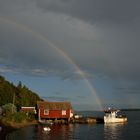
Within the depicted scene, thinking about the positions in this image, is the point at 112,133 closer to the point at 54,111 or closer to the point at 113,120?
the point at 54,111

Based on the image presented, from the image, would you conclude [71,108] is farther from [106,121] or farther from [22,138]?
[22,138]

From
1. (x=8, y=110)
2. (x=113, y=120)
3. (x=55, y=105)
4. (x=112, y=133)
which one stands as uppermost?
(x=55, y=105)

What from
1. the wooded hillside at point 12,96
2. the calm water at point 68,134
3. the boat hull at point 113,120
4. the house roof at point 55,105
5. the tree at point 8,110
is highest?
the wooded hillside at point 12,96

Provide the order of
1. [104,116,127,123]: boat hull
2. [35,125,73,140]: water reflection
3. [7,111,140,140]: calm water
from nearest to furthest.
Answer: [7,111,140,140]: calm water → [35,125,73,140]: water reflection → [104,116,127,123]: boat hull

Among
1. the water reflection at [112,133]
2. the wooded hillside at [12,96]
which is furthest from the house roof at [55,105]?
the water reflection at [112,133]

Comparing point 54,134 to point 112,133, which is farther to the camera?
point 112,133

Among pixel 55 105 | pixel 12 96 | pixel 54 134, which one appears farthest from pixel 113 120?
pixel 54 134

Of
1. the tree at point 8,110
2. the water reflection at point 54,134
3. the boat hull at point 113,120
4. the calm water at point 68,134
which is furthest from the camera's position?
the boat hull at point 113,120

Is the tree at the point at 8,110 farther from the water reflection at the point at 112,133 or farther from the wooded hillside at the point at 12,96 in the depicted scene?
the water reflection at the point at 112,133

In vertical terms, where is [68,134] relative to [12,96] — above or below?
below

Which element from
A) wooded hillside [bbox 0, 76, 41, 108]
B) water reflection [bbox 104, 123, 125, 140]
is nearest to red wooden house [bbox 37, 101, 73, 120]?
wooded hillside [bbox 0, 76, 41, 108]

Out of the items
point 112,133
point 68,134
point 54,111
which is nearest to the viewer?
point 68,134

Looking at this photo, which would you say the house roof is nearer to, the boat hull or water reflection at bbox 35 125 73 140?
the boat hull

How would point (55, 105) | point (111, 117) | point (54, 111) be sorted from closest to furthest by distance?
point (54, 111)
point (55, 105)
point (111, 117)
